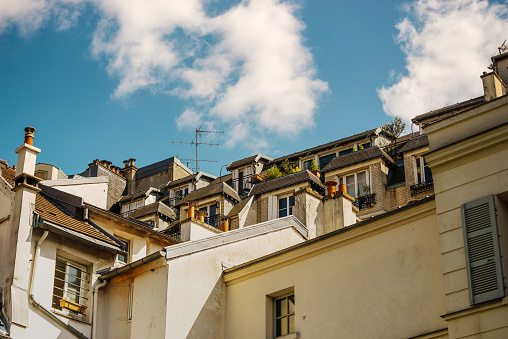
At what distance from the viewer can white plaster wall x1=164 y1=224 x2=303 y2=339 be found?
1777 centimetres

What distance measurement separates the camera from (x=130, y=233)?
845 inches

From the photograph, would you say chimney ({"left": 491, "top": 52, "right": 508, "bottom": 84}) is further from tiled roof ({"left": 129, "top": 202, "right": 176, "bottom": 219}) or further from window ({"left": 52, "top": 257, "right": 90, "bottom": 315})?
window ({"left": 52, "top": 257, "right": 90, "bottom": 315})

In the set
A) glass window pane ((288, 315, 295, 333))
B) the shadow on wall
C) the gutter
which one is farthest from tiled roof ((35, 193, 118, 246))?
glass window pane ((288, 315, 295, 333))

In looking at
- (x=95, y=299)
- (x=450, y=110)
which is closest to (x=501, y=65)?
(x=450, y=110)

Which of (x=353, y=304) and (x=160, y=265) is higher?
(x=160, y=265)

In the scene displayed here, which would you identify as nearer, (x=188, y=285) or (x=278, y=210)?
(x=188, y=285)

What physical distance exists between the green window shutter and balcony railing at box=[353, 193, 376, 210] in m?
18.9

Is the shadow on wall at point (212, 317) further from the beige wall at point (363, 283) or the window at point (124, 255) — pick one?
the window at point (124, 255)

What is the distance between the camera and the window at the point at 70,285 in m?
18.4

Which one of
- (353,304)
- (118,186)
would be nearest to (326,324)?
(353,304)

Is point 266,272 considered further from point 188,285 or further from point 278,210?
point 278,210

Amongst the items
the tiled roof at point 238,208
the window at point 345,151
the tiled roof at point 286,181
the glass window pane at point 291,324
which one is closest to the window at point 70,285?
the glass window pane at point 291,324

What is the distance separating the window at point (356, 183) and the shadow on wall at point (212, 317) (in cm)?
1491

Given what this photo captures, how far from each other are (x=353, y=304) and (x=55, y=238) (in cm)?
740
